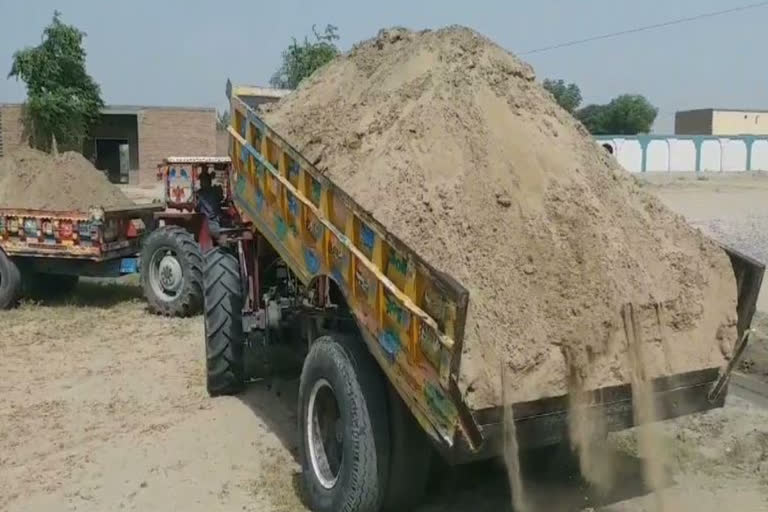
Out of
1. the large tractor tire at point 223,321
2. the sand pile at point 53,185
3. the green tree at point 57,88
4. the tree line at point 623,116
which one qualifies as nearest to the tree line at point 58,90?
the green tree at point 57,88

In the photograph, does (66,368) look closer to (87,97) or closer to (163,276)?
(163,276)

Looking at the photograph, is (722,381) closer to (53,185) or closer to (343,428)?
(343,428)

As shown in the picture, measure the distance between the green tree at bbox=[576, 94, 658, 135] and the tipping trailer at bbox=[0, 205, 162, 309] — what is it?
7184cm

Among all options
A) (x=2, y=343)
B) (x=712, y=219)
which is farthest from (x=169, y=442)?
(x=712, y=219)

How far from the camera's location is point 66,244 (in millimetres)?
11180

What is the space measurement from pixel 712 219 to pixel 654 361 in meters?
15.9

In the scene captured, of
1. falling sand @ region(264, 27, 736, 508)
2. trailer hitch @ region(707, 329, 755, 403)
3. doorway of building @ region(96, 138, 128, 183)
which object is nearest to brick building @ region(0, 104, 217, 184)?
Answer: doorway of building @ region(96, 138, 128, 183)

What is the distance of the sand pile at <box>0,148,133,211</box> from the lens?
12.8 meters

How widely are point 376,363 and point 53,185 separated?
9769mm

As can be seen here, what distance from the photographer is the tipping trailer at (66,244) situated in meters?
11.1

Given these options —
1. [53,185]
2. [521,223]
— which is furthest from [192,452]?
[53,185]

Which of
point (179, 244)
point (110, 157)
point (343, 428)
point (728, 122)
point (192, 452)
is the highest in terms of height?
point (728, 122)

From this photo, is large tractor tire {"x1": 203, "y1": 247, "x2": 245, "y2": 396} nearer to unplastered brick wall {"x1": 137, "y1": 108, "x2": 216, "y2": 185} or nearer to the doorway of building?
unplastered brick wall {"x1": 137, "y1": 108, "x2": 216, "y2": 185}

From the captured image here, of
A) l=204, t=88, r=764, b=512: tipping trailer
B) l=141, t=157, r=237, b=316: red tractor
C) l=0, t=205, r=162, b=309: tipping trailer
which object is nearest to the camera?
l=204, t=88, r=764, b=512: tipping trailer
